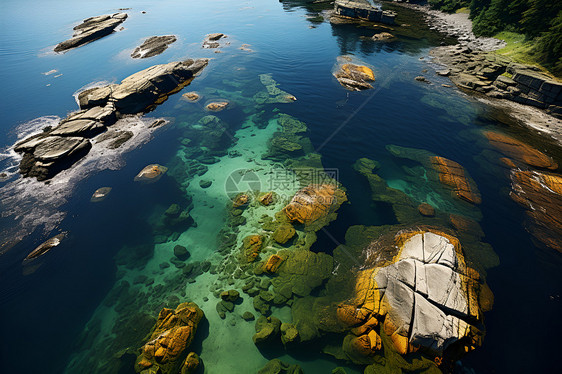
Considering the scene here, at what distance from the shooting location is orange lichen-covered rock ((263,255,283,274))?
14156 millimetres

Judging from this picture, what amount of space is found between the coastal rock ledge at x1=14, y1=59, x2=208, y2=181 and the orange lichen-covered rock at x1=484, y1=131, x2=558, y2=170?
41.2 meters

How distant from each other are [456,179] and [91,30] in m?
78.6

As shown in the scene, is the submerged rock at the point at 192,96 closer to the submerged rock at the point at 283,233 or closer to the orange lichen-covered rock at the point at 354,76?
the orange lichen-covered rock at the point at 354,76

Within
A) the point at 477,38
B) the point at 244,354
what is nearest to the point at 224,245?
the point at 244,354

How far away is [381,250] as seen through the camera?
566 inches

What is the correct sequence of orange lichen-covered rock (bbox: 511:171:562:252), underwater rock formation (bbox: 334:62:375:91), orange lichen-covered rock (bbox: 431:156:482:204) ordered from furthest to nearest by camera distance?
underwater rock formation (bbox: 334:62:375:91)
orange lichen-covered rock (bbox: 431:156:482:204)
orange lichen-covered rock (bbox: 511:171:562:252)

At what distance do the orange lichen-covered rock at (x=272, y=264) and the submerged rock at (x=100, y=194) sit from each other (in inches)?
633

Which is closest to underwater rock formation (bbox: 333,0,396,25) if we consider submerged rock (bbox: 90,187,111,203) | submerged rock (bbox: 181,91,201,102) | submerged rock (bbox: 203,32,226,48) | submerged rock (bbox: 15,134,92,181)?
submerged rock (bbox: 203,32,226,48)

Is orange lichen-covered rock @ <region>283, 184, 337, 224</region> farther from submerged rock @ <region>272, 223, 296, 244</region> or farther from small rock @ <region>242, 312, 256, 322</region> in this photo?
small rock @ <region>242, 312, 256, 322</region>

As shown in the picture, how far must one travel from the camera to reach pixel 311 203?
690 inches

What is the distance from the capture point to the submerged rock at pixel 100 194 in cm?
1877

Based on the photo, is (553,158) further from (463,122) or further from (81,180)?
(81,180)

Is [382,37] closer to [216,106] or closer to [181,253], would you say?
[216,106]

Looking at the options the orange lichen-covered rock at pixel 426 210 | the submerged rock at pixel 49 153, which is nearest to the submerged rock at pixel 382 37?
the orange lichen-covered rock at pixel 426 210
